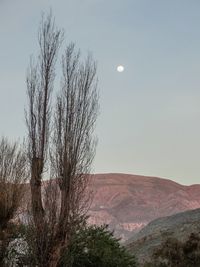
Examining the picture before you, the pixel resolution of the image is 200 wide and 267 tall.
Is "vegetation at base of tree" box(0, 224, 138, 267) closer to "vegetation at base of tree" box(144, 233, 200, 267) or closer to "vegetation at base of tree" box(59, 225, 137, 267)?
"vegetation at base of tree" box(59, 225, 137, 267)

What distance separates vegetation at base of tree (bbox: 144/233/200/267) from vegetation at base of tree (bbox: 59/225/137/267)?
1.56 metres

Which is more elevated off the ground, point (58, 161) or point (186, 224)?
point (58, 161)

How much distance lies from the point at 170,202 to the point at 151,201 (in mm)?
7473

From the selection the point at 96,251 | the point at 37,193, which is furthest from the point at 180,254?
the point at 37,193

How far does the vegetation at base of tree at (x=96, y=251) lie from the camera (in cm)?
1811

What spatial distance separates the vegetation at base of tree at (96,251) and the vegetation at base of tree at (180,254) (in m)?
1.56

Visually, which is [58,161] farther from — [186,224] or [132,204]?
[132,204]

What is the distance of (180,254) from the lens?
65.2 ft

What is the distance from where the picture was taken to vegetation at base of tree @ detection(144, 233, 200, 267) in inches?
771

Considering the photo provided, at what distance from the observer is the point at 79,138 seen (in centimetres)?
1497

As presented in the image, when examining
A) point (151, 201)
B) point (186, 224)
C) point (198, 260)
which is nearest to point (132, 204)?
point (151, 201)

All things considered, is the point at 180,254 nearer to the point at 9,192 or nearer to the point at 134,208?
the point at 9,192

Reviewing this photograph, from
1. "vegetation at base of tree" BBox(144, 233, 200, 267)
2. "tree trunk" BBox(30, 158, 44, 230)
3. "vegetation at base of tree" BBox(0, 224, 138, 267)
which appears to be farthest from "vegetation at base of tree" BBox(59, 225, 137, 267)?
"tree trunk" BBox(30, 158, 44, 230)

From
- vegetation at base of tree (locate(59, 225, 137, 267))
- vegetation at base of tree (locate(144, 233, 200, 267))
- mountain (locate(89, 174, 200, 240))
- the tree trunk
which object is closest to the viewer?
the tree trunk
